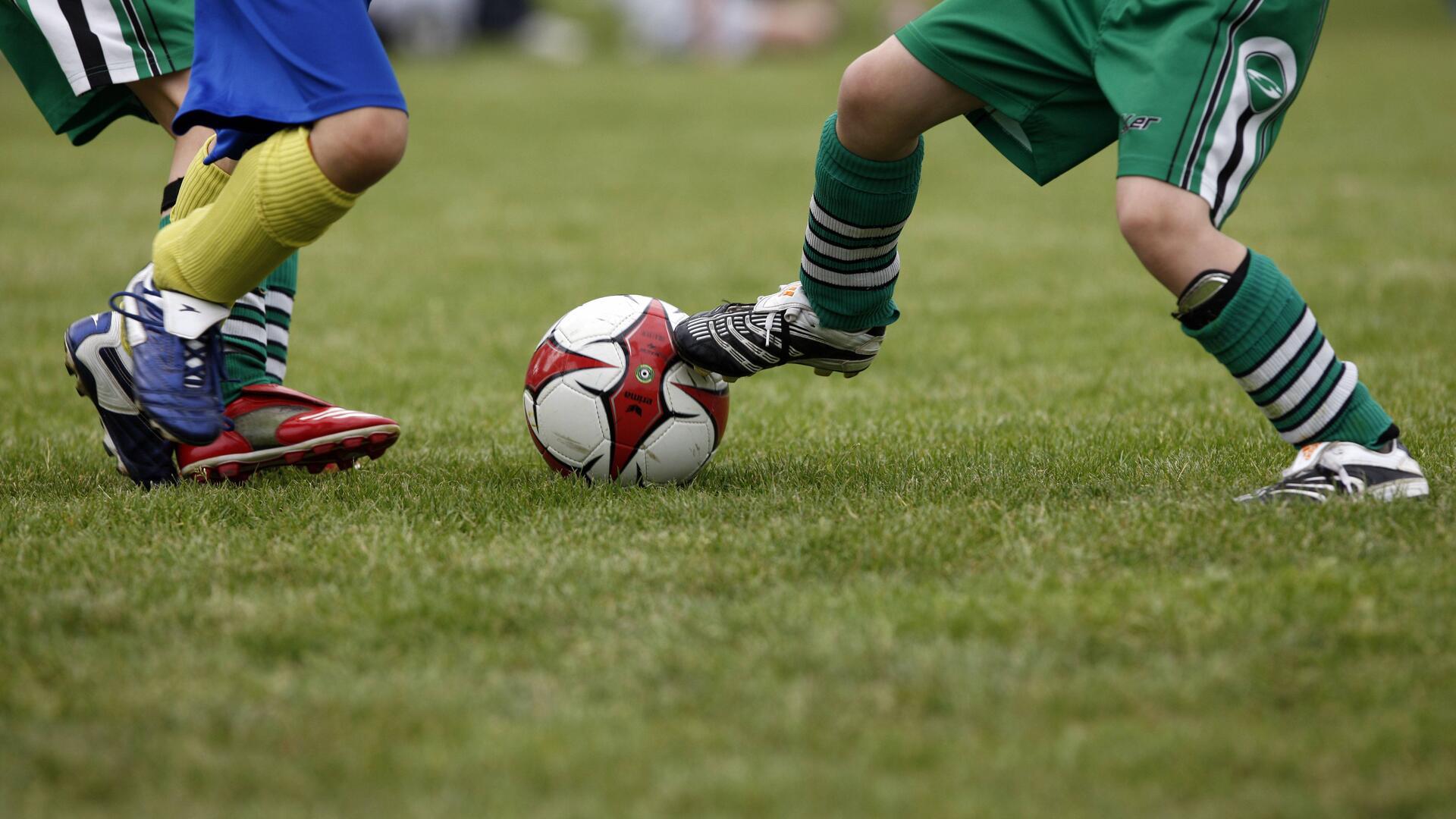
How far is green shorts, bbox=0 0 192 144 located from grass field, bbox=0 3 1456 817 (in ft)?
3.33

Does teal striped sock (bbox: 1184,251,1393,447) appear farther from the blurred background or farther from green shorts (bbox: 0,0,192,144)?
the blurred background

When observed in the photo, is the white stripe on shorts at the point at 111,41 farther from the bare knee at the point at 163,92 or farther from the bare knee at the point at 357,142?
the bare knee at the point at 357,142

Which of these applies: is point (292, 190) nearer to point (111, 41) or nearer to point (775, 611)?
point (111, 41)

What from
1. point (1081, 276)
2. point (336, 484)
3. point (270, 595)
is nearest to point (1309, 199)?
point (1081, 276)

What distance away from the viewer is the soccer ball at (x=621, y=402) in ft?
10.6

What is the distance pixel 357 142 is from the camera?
9.12ft

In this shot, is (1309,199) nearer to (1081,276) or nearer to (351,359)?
(1081,276)

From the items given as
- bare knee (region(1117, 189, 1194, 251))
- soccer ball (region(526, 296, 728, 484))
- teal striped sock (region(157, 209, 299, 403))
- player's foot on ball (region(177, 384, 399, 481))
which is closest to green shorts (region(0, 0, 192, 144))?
teal striped sock (region(157, 209, 299, 403))

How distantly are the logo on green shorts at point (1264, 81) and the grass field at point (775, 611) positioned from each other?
81 cm

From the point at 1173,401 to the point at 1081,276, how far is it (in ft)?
8.42

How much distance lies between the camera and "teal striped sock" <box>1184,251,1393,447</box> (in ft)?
8.85

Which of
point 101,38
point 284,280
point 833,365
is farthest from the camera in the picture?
point 284,280

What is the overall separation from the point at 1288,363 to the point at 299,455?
7.49ft

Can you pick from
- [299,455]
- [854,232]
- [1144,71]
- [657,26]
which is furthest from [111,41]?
[657,26]
